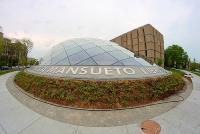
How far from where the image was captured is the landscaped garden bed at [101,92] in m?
5.45

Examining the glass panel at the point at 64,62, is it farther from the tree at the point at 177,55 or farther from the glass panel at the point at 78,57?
the tree at the point at 177,55

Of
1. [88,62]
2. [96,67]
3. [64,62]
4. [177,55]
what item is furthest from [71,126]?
[177,55]

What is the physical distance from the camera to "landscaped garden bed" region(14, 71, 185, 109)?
545 cm

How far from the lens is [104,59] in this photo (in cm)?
960

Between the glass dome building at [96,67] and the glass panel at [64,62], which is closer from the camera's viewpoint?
the glass dome building at [96,67]

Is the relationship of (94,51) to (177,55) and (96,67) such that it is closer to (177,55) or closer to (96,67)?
(96,67)

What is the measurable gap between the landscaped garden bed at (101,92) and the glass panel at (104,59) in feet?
9.93

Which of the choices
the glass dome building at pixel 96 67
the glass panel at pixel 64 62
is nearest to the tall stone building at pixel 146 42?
the glass dome building at pixel 96 67

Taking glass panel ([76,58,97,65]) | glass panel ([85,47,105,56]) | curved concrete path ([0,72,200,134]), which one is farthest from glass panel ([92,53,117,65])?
curved concrete path ([0,72,200,134])

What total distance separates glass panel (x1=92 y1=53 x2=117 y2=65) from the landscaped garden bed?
3.03 m

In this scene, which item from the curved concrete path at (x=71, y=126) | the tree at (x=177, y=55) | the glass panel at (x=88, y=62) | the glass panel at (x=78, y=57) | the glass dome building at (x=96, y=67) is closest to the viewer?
the curved concrete path at (x=71, y=126)

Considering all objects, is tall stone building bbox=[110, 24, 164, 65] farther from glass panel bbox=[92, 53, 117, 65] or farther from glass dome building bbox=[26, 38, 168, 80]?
glass panel bbox=[92, 53, 117, 65]

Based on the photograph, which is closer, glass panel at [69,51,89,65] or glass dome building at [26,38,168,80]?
→ glass dome building at [26,38,168,80]

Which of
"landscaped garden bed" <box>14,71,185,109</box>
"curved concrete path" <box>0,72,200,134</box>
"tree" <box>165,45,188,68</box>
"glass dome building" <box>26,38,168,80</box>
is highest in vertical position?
"tree" <box>165,45,188,68</box>
